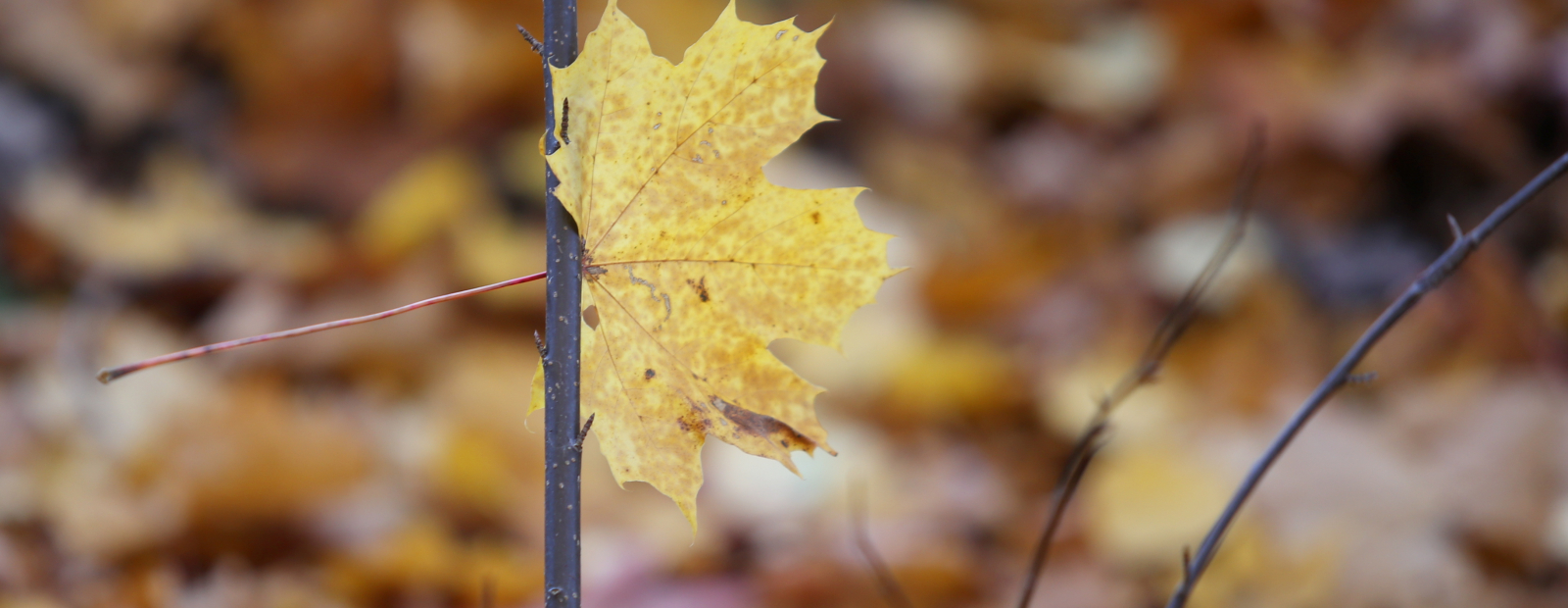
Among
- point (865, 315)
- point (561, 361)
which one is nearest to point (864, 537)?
point (865, 315)

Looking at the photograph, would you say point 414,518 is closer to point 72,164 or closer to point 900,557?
point 900,557

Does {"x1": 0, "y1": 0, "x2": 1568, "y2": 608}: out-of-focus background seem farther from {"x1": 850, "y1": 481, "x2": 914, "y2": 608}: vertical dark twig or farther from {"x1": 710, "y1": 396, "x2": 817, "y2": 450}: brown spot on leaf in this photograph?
{"x1": 710, "y1": 396, "x2": 817, "y2": 450}: brown spot on leaf

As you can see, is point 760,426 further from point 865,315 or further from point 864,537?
point 865,315

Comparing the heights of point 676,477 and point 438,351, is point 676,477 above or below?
below

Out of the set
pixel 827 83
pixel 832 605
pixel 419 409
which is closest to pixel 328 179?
pixel 419 409

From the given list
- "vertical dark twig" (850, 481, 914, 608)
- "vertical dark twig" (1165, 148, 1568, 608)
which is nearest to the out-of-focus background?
"vertical dark twig" (850, 481, 914, 608)
